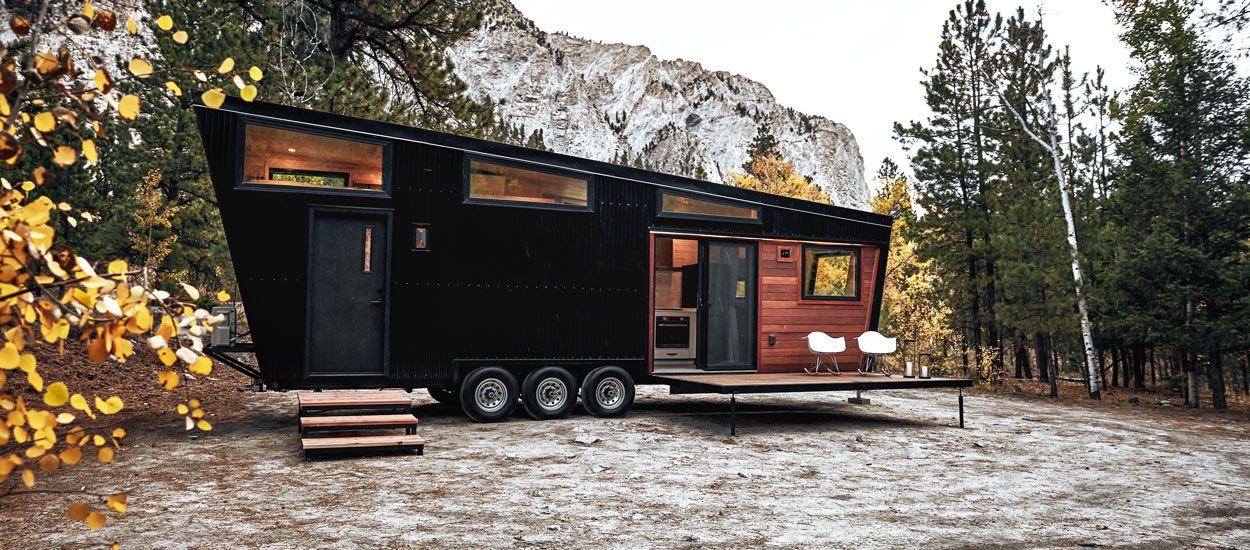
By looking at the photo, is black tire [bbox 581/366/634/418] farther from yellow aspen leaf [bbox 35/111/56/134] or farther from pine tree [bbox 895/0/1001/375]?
pine tree [bbox 895/0/1001/375]

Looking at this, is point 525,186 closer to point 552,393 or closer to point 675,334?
point 552,393

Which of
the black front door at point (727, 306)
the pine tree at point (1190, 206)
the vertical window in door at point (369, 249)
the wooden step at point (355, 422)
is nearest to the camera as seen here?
the wooden step at point (355, 422)

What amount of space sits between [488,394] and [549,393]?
79 centimetres

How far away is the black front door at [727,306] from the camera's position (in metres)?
11.0

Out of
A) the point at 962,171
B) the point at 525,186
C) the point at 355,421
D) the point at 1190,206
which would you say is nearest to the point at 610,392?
the point at 525,186

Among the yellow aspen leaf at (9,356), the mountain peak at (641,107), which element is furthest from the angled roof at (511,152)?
the mountain peak at (641,107)

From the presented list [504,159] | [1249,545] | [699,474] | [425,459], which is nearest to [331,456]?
[425,459]

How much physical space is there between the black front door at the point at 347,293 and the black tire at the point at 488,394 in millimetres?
1079

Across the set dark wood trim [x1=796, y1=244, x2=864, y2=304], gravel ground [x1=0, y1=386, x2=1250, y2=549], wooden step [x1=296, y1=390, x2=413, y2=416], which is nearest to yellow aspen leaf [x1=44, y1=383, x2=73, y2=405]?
gravel ground [x1=0, y1=386, x2=1250, y2=549]

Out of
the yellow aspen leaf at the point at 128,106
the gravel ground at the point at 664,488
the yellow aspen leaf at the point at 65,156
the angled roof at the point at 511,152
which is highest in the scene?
the angled roof at the point at 511,152

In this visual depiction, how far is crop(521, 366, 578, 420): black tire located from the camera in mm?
9891

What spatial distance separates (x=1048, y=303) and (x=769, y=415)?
334 inches

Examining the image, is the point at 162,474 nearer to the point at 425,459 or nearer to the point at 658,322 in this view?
the point at 425,459

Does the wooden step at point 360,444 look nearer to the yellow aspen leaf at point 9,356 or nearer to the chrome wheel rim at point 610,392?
the chrome wheel rim at point 610,392
